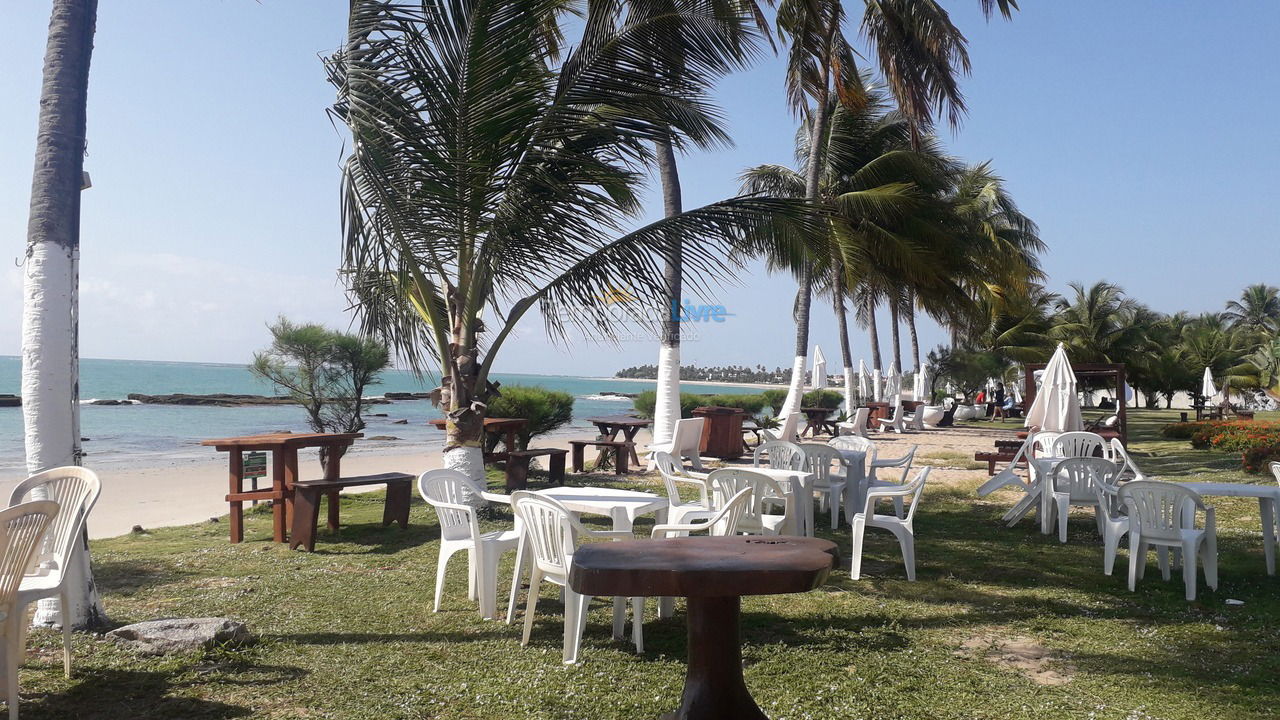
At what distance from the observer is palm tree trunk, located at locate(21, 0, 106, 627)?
164 inches

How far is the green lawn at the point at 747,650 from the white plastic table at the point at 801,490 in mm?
781

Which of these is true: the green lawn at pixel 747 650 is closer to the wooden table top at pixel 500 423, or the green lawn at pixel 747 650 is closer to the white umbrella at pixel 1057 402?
the wooden table top at pixel 500 423

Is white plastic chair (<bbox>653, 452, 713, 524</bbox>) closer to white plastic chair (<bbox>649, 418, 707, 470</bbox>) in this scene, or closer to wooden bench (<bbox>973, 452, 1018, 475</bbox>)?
white plastic chair (<bbox>649, 418, 707, 470</bbox>)

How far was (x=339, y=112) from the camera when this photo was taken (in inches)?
255

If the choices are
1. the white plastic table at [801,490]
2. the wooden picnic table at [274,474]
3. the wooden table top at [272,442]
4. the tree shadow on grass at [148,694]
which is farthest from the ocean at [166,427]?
the tree shadow on grass at [148,694]

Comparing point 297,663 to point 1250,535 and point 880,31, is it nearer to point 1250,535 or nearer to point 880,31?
point 1250,535

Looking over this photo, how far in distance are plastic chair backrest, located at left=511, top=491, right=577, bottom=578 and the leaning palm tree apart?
3159 millimetres

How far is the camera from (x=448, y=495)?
18.1 feet

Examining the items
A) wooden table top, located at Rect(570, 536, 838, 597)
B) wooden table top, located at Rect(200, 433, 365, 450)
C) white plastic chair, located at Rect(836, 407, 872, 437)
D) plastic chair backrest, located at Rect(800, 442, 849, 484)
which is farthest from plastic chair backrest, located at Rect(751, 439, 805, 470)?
white plastic chair, located at Rect(836, 407, 872, 437)

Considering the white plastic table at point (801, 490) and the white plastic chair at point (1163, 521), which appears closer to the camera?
the white plastic chair at point (1163, 521)

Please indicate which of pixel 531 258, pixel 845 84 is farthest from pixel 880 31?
pixel 531 258

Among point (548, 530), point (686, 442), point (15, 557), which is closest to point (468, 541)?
point (548, 530)

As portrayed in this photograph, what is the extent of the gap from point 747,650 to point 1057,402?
25.5ft

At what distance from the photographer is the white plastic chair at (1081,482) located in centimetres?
687
